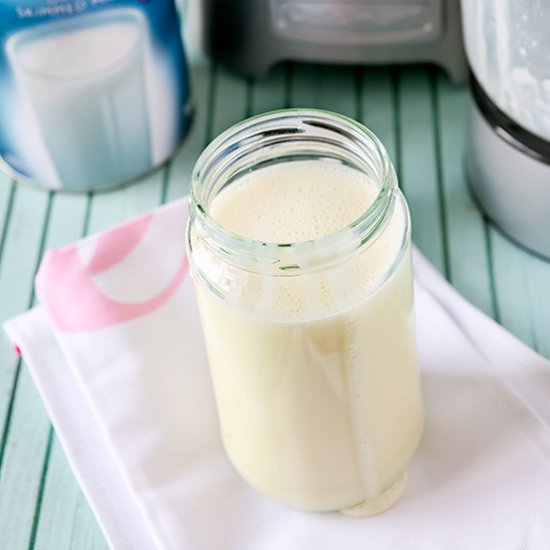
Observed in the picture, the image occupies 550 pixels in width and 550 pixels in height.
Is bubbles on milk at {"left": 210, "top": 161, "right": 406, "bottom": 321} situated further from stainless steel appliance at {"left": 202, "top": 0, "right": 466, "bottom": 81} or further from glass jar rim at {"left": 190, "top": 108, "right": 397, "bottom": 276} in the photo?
stainless steel appliance at {"left": 202, "top": 0, "right": 466, "bottom": 81}

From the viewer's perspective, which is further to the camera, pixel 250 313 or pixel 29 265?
pixel 29 265

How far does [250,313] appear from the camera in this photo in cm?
50

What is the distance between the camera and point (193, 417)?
0.63 meters

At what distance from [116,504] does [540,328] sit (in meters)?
0.29

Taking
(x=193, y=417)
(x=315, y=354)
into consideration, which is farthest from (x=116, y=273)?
(x=315, y=354)

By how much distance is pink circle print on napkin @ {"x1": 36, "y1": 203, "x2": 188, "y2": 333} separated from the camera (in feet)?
2.22

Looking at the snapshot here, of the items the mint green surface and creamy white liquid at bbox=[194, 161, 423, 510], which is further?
the mint green surface

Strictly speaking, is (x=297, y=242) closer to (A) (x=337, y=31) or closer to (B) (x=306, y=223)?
(B) (x=306, y=223)

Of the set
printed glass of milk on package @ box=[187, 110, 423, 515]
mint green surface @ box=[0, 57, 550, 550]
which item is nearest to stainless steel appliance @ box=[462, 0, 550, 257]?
mint green surface @ box=[0, 57, 550, 550]

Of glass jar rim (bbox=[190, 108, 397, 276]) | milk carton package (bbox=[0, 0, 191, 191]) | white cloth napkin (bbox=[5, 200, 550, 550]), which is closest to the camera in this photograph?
glass jar rim (bbox=[190, 108, 397, 276])

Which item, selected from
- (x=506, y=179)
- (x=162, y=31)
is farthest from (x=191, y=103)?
(x=506, y=179)

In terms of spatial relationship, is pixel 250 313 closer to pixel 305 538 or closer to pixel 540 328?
pixel 305 538

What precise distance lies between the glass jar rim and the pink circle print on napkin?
0.17 m

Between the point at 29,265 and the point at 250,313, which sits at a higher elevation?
the point at 250,313
